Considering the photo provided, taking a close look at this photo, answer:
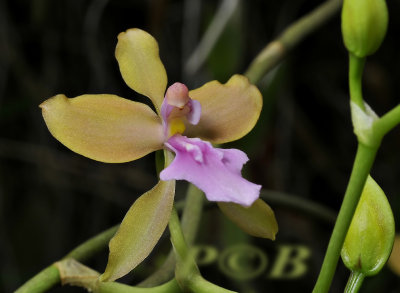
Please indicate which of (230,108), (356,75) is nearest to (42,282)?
(230,108)

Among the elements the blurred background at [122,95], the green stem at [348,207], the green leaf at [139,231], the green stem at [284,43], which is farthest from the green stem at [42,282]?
the blurred background at [122,95]

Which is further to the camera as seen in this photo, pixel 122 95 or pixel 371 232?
pixel 122 95

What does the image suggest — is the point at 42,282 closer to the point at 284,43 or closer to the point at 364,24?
the point at 364,24

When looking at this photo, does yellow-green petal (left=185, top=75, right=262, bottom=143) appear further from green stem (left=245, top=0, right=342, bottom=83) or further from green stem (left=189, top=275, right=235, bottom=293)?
green stem (left=245, top=0, right=342, bottom=83)

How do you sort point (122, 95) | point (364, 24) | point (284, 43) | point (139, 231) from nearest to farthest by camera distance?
point (364, 24) → point (139, 231) → point (284, 43) → point (122, 95)

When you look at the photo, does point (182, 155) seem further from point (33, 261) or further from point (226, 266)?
point (33, 261)

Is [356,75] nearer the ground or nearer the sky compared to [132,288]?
nearer the sky
